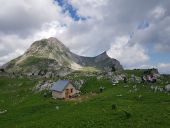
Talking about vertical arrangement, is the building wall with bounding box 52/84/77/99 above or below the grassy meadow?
above

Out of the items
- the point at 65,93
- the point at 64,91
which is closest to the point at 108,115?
the point at 64,91

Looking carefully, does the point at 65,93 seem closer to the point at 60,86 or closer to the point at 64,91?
the point at 64,91

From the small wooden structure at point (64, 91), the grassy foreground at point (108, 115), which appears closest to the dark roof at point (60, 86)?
the small wooden structure at point (64, 91)

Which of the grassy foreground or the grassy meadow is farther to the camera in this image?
the grassy meadow

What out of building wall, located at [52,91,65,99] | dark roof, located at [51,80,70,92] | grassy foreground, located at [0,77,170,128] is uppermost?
dark roof, located at [51,80,70,92]

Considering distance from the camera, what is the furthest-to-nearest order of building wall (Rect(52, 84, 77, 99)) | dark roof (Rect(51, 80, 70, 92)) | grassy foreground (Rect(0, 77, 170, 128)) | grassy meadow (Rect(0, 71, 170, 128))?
dark roof (Rect(51, 80, 70, 92)), building wall (Rect(52, 84, 77, 99)), grassy meadow (Rect(0, 71, 170, 128)), grassy foreground (Rect(0, 77, 170, 128))

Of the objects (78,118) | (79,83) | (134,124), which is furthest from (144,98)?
(79,83)

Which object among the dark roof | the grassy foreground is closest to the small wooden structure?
the dark roof

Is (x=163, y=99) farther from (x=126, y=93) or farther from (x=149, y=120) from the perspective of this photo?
(x=149, y=120)

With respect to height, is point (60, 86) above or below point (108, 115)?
above

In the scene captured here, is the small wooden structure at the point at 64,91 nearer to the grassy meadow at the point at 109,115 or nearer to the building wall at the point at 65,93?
the building wall at the point at 65,93

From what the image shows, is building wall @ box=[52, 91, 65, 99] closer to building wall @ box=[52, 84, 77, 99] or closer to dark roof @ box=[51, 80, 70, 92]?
building wall @ box=[52, 84, 77, 99]

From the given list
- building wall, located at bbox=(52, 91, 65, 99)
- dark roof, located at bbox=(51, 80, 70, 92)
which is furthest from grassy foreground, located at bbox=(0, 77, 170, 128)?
dark roof, located at bbox=(51, 80, 70, 92)

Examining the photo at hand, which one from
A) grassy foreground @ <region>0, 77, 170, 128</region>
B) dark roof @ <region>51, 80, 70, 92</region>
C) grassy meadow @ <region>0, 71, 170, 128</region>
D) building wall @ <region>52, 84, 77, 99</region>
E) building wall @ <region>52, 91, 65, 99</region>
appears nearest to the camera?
grassy foreground @ <region>0, 77, 170, 128</region>
